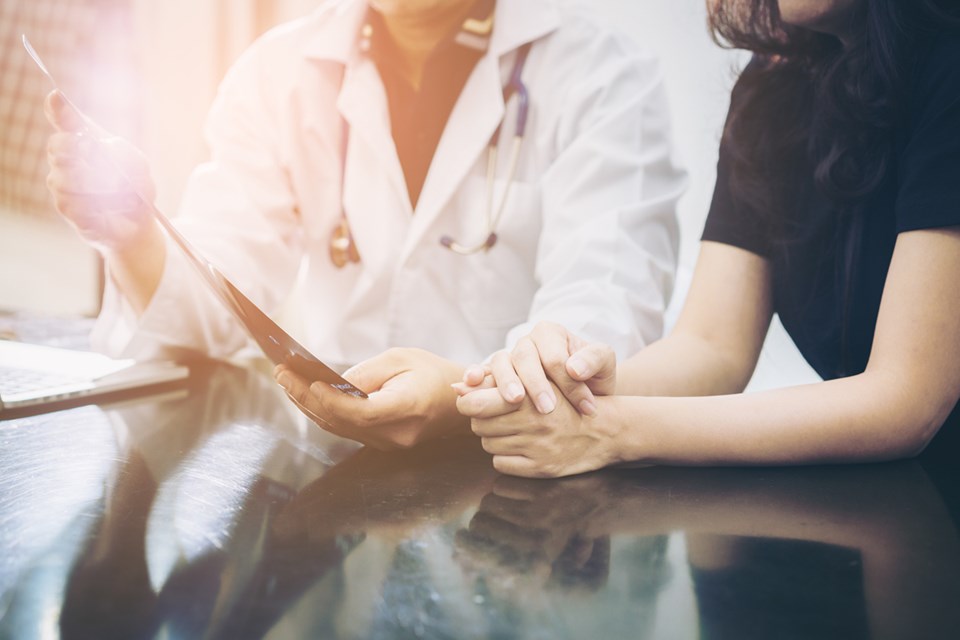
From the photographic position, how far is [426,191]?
3.70ft

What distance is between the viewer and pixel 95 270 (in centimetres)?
161

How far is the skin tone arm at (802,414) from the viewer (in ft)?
1.80

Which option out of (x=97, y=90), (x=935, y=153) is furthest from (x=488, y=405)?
(x=97, y=90)

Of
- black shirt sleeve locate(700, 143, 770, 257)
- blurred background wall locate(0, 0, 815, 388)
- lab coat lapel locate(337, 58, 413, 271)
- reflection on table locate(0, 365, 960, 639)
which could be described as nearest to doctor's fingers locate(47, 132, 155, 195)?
reflection on table locate(0, 365, 960, 639)

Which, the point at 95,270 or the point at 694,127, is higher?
the point at 694,127

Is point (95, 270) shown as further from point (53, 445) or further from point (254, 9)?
point (53, 445)

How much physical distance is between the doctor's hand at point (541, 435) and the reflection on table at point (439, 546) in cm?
2

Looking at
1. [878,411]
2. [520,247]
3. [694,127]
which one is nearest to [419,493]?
[878,411]

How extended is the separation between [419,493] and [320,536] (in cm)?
9

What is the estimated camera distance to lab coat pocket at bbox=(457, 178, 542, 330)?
3.65ft

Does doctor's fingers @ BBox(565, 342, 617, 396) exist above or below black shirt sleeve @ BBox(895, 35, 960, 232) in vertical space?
below

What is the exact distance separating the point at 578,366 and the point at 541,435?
0.06m

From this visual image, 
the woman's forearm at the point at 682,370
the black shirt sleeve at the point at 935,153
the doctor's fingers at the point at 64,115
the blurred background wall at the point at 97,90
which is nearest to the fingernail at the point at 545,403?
the woman's forearm at the point at 682,370

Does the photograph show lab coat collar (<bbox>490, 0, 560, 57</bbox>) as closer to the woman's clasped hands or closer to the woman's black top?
the woman's black top
